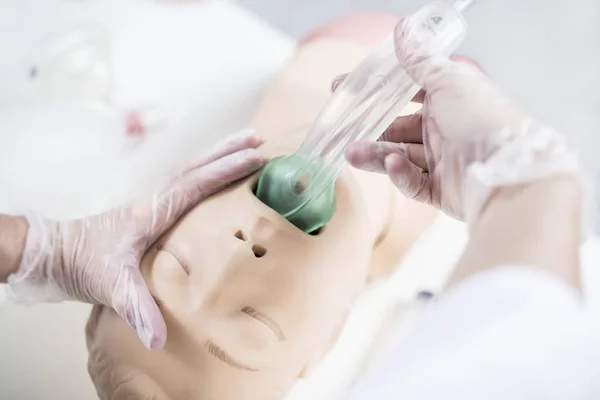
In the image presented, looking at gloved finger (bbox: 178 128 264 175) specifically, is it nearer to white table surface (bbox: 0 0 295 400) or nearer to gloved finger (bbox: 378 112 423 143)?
gloved finger (bbox: 378 112 423 143)

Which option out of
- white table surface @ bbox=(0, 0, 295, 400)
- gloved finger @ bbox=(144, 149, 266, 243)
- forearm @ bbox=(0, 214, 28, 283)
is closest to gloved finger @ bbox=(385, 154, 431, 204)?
gloved finger @ bbox=(144, 149, 266, 243)

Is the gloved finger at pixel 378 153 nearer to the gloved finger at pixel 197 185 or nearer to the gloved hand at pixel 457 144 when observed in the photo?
the gloved hand at pixel 457 144

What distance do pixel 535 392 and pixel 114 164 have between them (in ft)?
2.92

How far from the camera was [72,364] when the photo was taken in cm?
83

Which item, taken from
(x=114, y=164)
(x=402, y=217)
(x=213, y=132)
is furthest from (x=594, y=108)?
Result: (x=114, y=164)

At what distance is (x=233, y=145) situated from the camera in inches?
26.1

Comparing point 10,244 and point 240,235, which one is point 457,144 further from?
point 10,244

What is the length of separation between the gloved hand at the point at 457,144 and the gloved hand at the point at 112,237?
0.14 metres

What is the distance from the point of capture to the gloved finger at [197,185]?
0.62 meters

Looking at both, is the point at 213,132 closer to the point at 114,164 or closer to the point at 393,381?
the point at 114,164

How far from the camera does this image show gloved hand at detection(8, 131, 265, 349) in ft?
2.05

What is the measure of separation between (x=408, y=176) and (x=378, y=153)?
0.12ft

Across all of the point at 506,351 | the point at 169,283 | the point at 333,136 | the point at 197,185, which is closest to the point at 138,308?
the point at 169,283

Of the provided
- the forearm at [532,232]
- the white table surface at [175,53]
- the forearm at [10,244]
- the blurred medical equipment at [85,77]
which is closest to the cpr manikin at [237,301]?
the forearm at [10,244]
